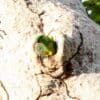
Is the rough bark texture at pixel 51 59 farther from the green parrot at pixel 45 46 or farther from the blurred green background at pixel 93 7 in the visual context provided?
the blurred green background at pixel 93 7

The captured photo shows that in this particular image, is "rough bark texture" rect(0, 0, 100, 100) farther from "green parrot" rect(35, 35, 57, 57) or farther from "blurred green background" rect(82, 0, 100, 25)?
"blurred green background" rect(82, 0, 100, 25)

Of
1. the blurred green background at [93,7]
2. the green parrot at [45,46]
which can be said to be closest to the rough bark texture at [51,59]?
the green parrot at [45,46]

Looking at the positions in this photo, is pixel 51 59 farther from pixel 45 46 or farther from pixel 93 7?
pixel 93 7

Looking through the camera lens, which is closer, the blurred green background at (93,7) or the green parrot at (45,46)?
the green parrot at (45,46)

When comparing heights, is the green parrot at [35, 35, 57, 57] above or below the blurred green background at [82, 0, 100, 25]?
above

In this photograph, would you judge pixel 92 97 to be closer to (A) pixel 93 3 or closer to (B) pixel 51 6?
(B) pixel 51 6

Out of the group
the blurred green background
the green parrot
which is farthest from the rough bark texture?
the blurred green background
